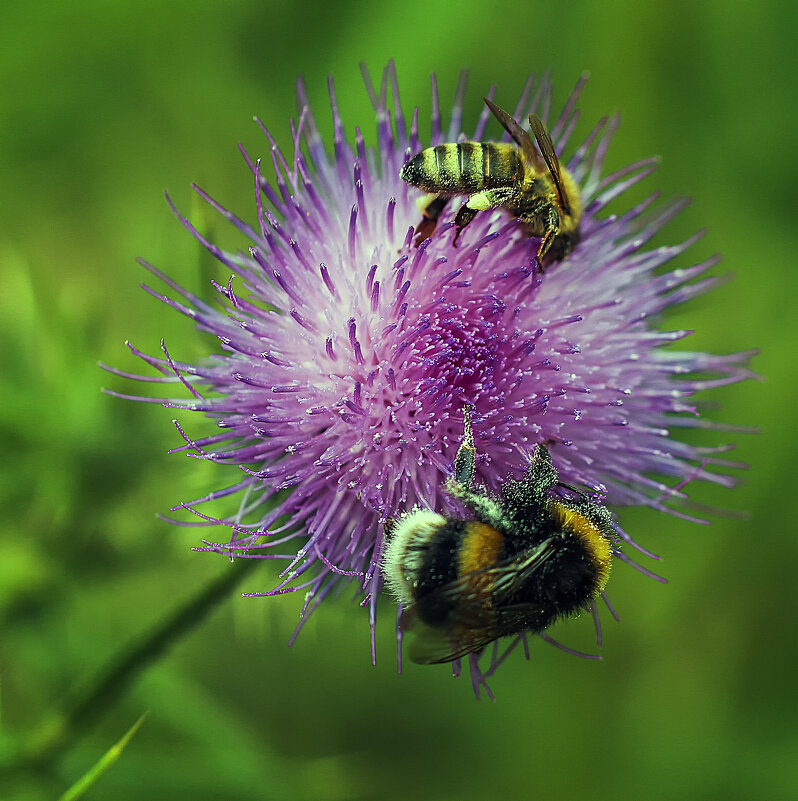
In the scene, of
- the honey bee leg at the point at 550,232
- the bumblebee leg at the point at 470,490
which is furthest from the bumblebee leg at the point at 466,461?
the honey bee leg at the point at 550,232

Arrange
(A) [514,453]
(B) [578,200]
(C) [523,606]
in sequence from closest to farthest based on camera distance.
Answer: (C) [523,606] < (A) [514,453] < (B) [578,200]

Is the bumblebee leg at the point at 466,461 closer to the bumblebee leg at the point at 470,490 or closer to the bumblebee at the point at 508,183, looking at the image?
the bumblebee leg at the point at 470,490

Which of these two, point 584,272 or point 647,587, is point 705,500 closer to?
point 647,587

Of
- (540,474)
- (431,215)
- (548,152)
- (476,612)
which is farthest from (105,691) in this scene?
(548,152)

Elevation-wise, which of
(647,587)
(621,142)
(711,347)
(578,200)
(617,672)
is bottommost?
(617,672)

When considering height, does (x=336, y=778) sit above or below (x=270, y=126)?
below

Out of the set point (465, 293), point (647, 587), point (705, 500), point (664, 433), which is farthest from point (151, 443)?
point (705, 500)
